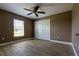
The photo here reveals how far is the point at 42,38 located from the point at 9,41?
1.52 metres

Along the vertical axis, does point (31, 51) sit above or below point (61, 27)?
below

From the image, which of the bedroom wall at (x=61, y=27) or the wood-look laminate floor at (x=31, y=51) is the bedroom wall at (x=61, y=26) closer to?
the bedroom wall at (x=61, y=27)

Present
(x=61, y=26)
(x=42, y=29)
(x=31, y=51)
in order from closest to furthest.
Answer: (x=31, y=51) → (x=42, y=29) → (x=61, y=26)

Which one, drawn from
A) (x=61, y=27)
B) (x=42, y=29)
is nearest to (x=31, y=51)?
(x=42, y=29)

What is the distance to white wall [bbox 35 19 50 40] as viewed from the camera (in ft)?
12.7

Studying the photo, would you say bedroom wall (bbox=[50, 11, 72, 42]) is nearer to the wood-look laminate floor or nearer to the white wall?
the white wall

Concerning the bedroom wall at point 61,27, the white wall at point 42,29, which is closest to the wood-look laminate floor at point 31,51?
the white wall at point 42,29

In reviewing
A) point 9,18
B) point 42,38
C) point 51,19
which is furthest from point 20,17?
point 51,19

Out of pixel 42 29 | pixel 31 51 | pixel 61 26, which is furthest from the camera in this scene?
pixel 61 26

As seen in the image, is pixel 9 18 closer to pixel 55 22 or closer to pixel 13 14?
pixel 13 14

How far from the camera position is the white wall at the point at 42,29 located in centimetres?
386

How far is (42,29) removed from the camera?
3787 mm

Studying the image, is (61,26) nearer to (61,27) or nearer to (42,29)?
(61,27)

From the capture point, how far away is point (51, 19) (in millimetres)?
4355
